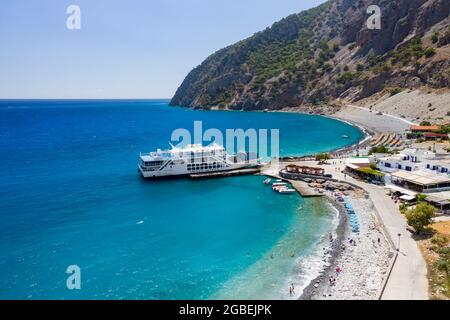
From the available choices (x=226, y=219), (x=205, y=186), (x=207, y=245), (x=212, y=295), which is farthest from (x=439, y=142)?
(x=212, y=295)

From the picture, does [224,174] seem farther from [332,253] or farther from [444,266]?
[444,266]

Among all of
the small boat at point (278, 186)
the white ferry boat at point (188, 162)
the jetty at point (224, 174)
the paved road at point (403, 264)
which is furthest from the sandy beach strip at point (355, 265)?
the white ferry boat at point (188, 162)

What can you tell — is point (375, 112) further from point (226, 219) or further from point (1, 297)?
point (1, 297)

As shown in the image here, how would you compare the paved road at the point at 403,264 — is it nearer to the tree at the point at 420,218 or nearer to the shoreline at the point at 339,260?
the shoreline at the point at 339,260

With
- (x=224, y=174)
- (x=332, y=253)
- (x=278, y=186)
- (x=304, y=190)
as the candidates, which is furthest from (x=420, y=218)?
(x=224, y=174)

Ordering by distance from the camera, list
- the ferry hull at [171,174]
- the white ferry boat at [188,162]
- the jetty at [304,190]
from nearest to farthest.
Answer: the jetty at [304,190] < the ferry hull at [171,174] < the white ferry boat at [188,162]

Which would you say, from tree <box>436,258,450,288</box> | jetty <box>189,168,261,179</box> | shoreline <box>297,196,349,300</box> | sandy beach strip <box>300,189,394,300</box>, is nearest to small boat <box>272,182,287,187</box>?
jetty <box>189,168,261,179</box>
